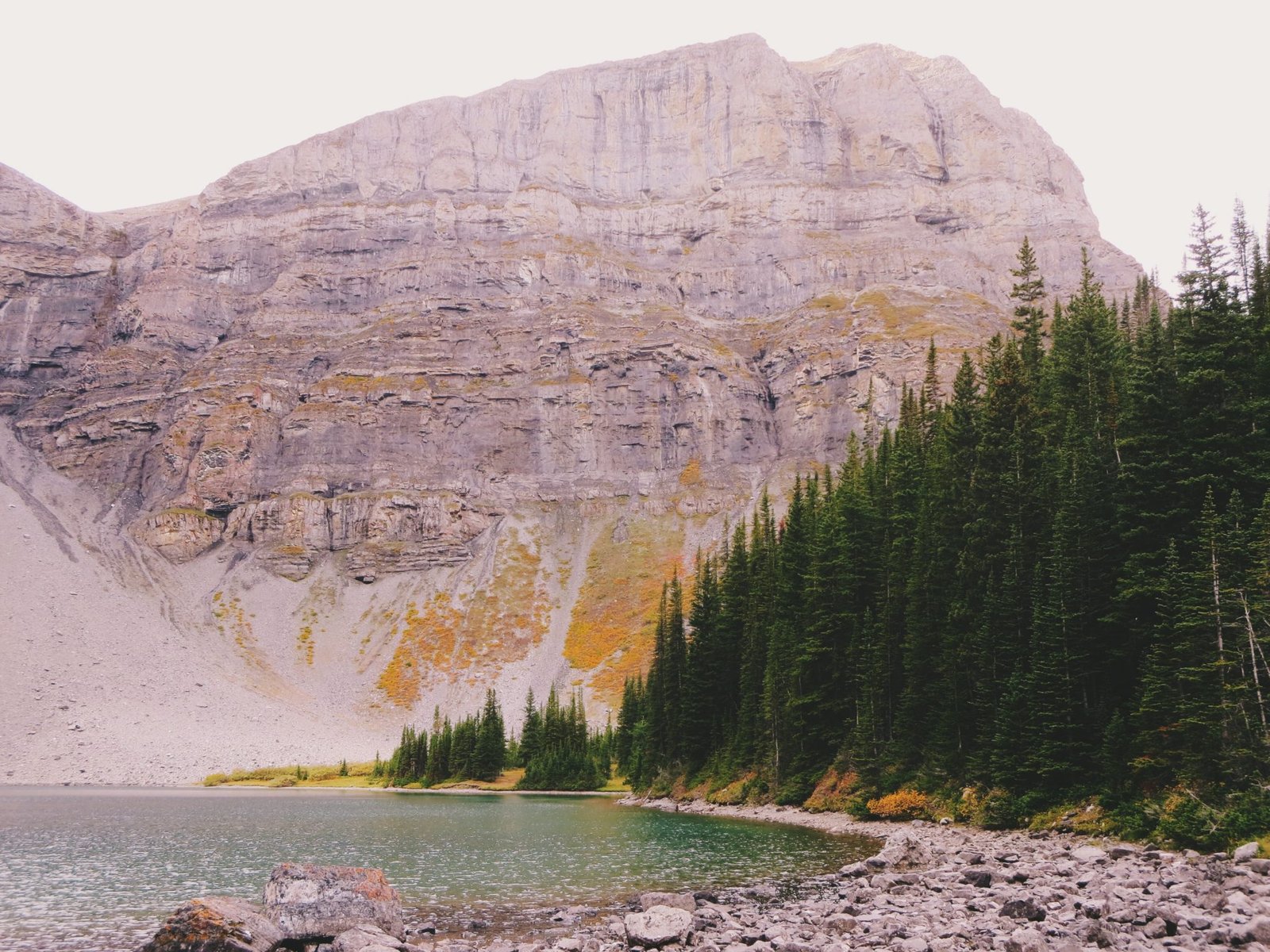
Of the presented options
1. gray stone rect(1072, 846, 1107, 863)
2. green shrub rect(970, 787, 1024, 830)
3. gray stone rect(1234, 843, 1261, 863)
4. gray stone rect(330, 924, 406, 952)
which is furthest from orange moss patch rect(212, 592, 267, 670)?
gray stone rect(1234, 843, 1261, 863)

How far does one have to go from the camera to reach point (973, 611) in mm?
47406

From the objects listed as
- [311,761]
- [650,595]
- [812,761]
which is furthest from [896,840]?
[650,595]

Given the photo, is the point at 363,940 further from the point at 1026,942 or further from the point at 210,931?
the point at 1026,942

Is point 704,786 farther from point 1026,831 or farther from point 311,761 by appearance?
point 311,761

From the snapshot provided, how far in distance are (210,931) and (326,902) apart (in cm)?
339

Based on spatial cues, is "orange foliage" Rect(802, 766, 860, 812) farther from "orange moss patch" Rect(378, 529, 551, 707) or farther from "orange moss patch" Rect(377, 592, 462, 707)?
"orange moss patch" Rect(378, 529, 551, 707)

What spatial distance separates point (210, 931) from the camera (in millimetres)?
20797

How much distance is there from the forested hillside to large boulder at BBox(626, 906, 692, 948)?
617 inches

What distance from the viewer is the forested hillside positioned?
3177 centimetres

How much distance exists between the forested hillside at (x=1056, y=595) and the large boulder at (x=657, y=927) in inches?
617

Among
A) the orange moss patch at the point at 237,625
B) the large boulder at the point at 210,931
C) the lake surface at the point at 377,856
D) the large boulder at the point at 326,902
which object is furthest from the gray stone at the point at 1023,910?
the orange moss patch at the point at 237,625

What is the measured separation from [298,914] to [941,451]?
44.8 m

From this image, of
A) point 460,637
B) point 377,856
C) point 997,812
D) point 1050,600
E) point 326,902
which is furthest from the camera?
point 460,637

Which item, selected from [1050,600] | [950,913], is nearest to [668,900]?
[950,913]
